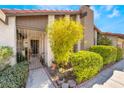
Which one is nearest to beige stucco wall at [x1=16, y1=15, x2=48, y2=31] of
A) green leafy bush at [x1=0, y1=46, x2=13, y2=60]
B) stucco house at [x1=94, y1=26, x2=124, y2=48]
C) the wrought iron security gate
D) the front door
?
the wrought iron security gate

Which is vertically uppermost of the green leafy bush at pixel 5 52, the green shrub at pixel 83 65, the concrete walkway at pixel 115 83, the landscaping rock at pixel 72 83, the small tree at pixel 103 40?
the small tree at pixel 103 40

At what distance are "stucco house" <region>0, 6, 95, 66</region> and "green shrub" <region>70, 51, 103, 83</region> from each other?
1.89m

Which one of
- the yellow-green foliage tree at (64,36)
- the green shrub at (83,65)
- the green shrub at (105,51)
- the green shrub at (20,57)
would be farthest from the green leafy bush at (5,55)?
the green shrub at (105,51)

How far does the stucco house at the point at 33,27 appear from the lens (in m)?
9.57

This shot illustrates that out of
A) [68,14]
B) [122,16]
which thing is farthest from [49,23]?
[122,16]

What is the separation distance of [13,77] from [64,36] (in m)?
3.10

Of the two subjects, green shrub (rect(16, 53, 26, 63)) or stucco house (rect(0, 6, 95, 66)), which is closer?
stucco house (rect(0, 6, 95, 66))

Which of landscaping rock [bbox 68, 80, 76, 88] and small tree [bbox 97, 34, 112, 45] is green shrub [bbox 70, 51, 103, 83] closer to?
landscaping rock [bbox 68, 80, 76, 88]

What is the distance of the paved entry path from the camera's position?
8352mm

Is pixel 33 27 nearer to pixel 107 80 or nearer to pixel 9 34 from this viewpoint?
pixel 9 34

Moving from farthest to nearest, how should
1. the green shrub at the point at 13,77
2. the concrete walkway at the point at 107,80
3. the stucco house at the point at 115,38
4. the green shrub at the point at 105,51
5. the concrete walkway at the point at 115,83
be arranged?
the green shrub at the point at 105,51 → the stucco house at the point at 115,38 → the concrete walkway at the point at 107,80 → the concrete walkway at the point at 115,83 → the green shrub at the point at 13,77

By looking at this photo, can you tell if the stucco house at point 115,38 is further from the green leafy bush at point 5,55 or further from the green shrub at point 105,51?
the green leafy bush at point 5,55
